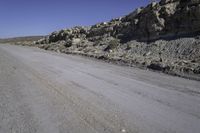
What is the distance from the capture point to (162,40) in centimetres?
A: 2895

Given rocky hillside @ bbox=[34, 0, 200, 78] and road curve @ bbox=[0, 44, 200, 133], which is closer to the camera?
road curve @ bbox=[0, 44, 200, 133]

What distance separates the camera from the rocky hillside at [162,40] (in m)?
20.4

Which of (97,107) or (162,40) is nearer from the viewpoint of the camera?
(97,107)

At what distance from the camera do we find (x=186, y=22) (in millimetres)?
29109

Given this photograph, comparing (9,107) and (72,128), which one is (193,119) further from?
(9,107)

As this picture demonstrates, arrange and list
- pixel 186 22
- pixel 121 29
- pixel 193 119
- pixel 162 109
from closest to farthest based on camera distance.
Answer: pixel 193 119 < pixel 162 109 < pixel 186 22 < pixel 121 29

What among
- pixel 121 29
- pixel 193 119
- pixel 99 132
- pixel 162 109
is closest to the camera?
pixel 99 132

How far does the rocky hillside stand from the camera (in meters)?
20.4

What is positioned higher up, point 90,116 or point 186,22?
point 186,22

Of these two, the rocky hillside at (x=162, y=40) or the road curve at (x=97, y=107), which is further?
the rocky hillside at (x=162, y=40)

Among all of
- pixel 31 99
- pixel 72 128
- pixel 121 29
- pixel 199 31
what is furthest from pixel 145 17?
pixel 72 128

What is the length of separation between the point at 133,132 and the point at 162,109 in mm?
2237

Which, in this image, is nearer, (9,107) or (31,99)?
(9,107)

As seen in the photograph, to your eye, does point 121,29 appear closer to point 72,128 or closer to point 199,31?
point 199,31
